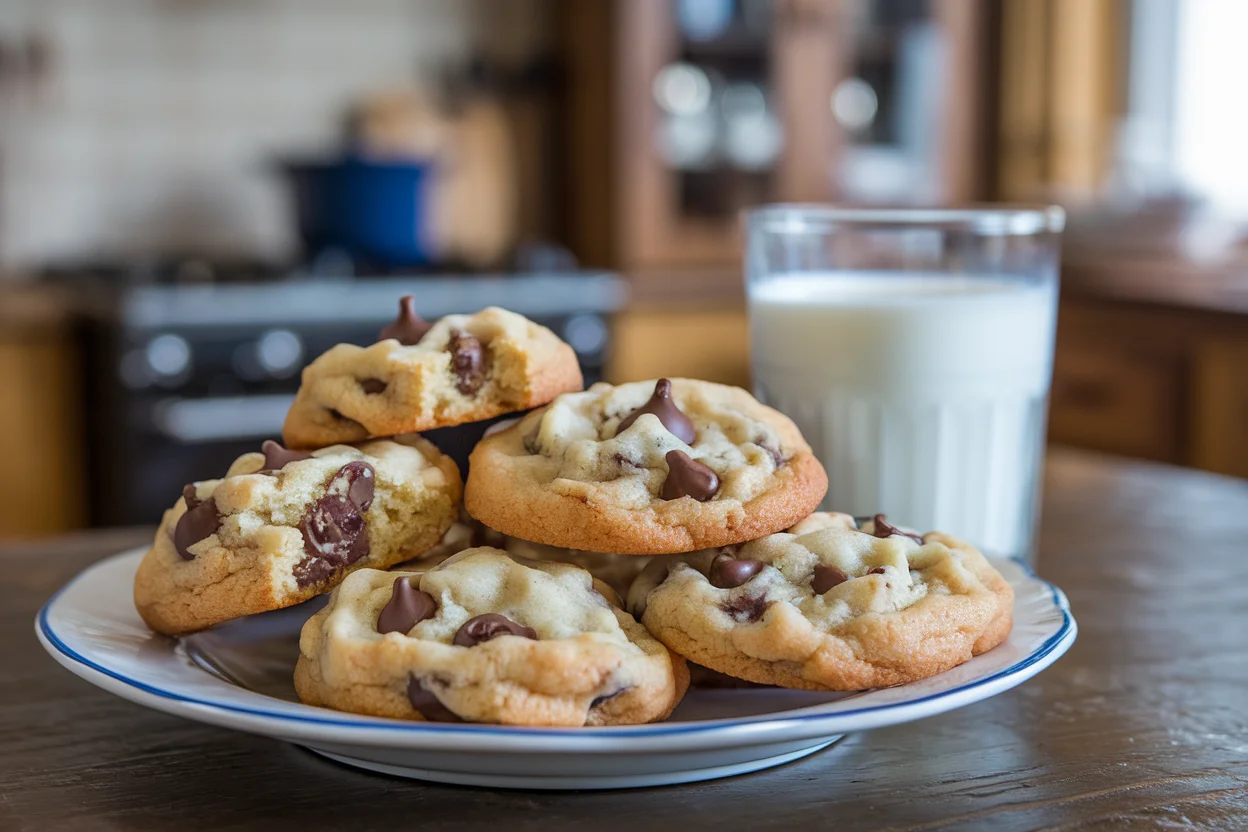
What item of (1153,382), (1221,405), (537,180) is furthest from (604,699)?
(537,180)

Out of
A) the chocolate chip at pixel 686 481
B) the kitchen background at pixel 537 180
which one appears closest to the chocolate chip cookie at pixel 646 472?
the chocolate chip at pixel 686 481

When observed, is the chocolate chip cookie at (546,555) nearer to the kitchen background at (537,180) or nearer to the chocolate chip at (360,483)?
the chocolate chip at (360,483)

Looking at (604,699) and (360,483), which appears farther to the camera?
(360,483)

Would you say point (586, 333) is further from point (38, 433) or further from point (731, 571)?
point (731, 571)

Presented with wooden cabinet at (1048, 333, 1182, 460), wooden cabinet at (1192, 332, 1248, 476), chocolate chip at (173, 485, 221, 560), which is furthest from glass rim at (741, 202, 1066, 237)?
wooden cabinet at (1048, 333, 1182, 460)

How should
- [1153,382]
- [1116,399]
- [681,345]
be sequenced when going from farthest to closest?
1. [681,345]
2. [1116,399]
3. [1153,382]

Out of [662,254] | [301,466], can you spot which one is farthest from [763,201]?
[301,466]

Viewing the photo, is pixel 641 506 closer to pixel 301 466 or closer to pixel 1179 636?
pixel 301 466
